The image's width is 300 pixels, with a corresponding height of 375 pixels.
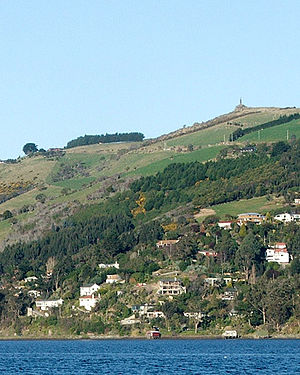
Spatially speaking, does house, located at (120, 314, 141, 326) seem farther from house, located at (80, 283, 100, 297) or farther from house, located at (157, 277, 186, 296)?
house, located at (80, 283, 100, 297)

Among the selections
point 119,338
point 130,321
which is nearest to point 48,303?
point 130,321

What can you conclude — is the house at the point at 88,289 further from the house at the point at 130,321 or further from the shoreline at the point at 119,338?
the house at the point at 130,321

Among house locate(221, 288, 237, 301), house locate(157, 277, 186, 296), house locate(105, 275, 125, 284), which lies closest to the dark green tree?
house locate(221, 288, 237, 301)

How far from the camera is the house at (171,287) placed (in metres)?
182

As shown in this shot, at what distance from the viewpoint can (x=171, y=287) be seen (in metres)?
183

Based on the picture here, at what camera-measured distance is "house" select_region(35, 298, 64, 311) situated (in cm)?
19300

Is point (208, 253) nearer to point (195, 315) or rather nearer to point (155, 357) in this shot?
point (195, 315)

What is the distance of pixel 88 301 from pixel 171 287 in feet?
47.5

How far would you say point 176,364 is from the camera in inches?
4624

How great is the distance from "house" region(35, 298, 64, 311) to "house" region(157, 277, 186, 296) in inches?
754

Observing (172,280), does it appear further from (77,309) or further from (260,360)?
(260,360)

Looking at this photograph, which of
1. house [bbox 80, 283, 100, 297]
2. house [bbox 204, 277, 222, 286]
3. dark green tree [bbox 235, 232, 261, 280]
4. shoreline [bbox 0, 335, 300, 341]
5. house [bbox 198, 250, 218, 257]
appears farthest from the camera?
house [bbox 198, 250, 218, 257]

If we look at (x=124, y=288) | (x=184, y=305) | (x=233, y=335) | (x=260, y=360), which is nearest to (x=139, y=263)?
(x=124, y=288)

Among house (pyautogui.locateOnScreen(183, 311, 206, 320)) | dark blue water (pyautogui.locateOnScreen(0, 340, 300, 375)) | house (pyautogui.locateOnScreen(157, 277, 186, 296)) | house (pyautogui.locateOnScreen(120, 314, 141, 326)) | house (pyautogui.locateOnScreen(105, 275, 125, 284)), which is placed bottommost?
dark blue water (pyautogui.locateOnScreen(0, 340, 300, 375))
